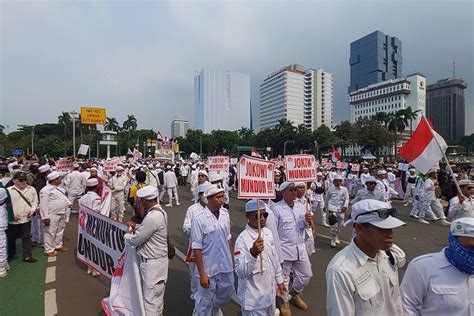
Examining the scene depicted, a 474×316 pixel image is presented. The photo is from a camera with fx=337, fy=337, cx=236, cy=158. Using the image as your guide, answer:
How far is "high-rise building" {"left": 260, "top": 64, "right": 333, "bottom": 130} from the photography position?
6014 inches

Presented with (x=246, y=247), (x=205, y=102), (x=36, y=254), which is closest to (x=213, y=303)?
(x=246, y=247)

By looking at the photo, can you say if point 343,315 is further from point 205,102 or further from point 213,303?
point 205,102

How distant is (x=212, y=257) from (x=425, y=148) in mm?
3872

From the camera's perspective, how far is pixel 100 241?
5.67 meters

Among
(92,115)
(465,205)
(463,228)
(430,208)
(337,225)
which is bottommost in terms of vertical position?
(430,208)

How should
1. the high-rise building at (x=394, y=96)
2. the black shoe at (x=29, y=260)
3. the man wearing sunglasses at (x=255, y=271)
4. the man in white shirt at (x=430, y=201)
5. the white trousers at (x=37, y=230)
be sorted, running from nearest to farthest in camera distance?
the man wearing sunglasses at (x=255, y=271) → the black shoe at (x=29, y=260) → the white trousers at (x=37, y=230) → the man in white shirt at (x=430, y=201) → the high-rise building at (x=394, y=96)

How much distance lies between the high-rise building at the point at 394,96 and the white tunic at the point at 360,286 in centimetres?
12083

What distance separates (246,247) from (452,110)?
15387 cm

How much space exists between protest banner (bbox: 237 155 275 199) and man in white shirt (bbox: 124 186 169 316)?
1.03m

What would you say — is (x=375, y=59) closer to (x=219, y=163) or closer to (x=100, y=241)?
(x=219, y=163)

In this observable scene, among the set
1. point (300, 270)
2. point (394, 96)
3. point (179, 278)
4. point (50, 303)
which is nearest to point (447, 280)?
point (300, 270)

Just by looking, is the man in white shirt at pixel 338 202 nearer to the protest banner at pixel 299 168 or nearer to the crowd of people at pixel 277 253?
the crowd of people at pixel 277 253

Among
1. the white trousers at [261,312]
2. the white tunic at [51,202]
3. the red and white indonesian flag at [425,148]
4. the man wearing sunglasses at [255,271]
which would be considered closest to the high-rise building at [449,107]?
the red and white indonesian flag at [425,148]

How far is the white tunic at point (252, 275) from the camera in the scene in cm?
340
